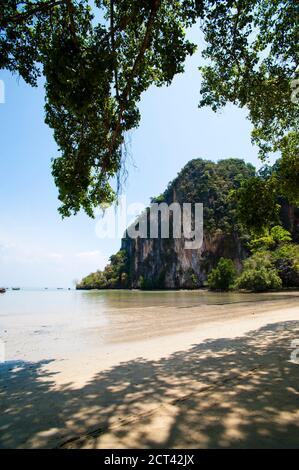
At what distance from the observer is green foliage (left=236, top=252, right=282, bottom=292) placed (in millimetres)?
54584

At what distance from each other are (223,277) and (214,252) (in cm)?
2567

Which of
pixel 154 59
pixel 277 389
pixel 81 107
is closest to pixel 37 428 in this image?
pixel 277 389

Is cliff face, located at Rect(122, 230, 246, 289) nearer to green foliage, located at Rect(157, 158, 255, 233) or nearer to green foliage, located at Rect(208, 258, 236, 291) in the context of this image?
green foliage, located at Rect(157, 158, 255, 233)

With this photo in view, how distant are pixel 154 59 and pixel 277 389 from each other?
828cm

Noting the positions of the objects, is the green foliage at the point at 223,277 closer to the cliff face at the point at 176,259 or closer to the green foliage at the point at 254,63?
the cliff face at the point at 176,259

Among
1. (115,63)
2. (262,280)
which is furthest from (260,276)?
(115,63)

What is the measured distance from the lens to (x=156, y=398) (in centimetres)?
432

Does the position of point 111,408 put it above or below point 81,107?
below

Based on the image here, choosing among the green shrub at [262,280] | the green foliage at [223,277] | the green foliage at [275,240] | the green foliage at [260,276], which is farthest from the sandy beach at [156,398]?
the green foliage at [223,277]

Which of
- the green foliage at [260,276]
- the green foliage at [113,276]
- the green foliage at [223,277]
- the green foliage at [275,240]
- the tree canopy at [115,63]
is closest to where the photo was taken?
the tree canopy at [115,63]

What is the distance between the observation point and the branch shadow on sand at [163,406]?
3.04m

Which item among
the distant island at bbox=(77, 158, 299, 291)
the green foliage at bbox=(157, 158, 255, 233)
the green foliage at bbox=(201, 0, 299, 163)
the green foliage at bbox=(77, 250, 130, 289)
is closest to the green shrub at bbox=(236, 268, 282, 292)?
the distant island at bbox=(77, 158, 299, 291)

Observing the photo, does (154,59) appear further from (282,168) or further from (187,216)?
(187,216)
